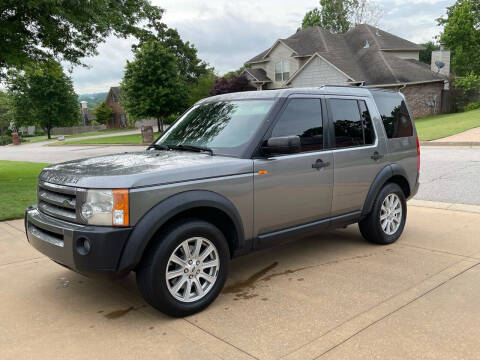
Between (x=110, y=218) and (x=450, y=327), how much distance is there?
8.94ft

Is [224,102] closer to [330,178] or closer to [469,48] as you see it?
[330,178]

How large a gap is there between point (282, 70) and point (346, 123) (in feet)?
129

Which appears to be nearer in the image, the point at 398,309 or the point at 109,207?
the point at 109,207

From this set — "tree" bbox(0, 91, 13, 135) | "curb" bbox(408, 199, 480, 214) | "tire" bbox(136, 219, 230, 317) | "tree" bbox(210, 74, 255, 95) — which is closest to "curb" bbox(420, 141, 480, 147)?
"curb" bbox(408, 199, 480, 214)

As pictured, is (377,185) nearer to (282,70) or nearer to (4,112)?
(282,70)

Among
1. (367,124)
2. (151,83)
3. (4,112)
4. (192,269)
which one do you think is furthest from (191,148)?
(4,112)

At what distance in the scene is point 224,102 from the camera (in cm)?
486

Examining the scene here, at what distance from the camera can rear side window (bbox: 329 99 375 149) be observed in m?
4.91

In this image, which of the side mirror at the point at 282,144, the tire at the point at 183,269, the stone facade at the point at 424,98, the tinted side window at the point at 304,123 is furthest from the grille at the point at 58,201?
the stone facade at the point at 424,98

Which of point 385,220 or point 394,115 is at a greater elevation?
point 394,115

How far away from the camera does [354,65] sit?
3847 centimetres

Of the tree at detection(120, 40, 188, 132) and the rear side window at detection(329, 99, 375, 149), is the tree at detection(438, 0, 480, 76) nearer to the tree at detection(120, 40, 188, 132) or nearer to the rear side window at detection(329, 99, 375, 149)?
the tree at detection(120, 40, 188, 132)

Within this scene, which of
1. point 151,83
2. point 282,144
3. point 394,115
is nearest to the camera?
point 282,144

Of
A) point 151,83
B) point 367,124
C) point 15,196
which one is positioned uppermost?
point 151,83
